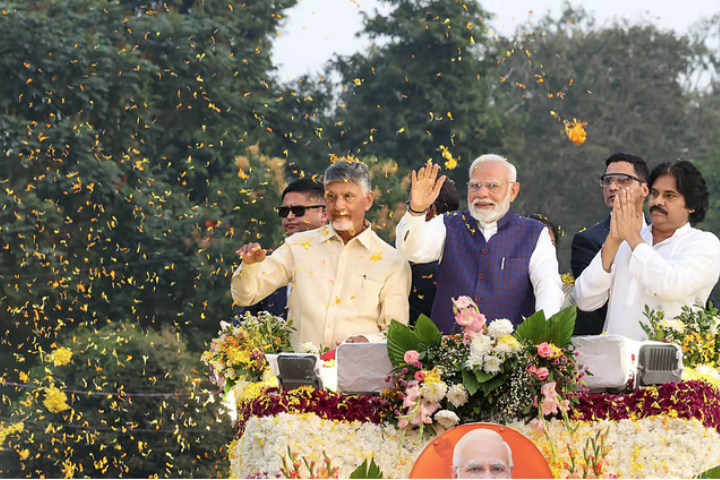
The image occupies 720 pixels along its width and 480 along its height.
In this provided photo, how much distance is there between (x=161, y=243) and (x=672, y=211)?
23161mm

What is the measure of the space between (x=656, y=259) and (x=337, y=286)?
1.87m

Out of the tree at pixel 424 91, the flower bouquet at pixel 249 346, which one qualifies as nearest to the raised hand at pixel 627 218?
the flower bouquet at pixel 249 346

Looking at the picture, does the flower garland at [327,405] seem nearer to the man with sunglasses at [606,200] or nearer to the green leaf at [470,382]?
the green leaf at [470,382]

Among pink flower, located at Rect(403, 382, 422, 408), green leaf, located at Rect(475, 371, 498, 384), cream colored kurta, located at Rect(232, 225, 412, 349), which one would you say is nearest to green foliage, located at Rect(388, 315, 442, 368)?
pink flower, located at Rect(403, 382, 422, 408)

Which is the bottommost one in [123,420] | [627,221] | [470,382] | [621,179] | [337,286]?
[123,420]

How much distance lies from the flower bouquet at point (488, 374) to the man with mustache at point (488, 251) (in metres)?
0.92

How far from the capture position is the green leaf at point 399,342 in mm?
6285

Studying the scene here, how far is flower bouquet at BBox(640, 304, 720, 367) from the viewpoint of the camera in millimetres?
6906

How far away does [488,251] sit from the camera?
24.1ft

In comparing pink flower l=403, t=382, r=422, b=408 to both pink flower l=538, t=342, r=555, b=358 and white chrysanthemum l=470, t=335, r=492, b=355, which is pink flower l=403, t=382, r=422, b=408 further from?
pink flower l=538, t=342, r=555, b=358

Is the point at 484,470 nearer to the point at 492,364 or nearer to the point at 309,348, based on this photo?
the point at 492,364

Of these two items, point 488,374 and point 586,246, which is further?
point 586,246

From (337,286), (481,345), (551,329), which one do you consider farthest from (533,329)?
(337,286)

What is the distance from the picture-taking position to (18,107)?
96.5ft
